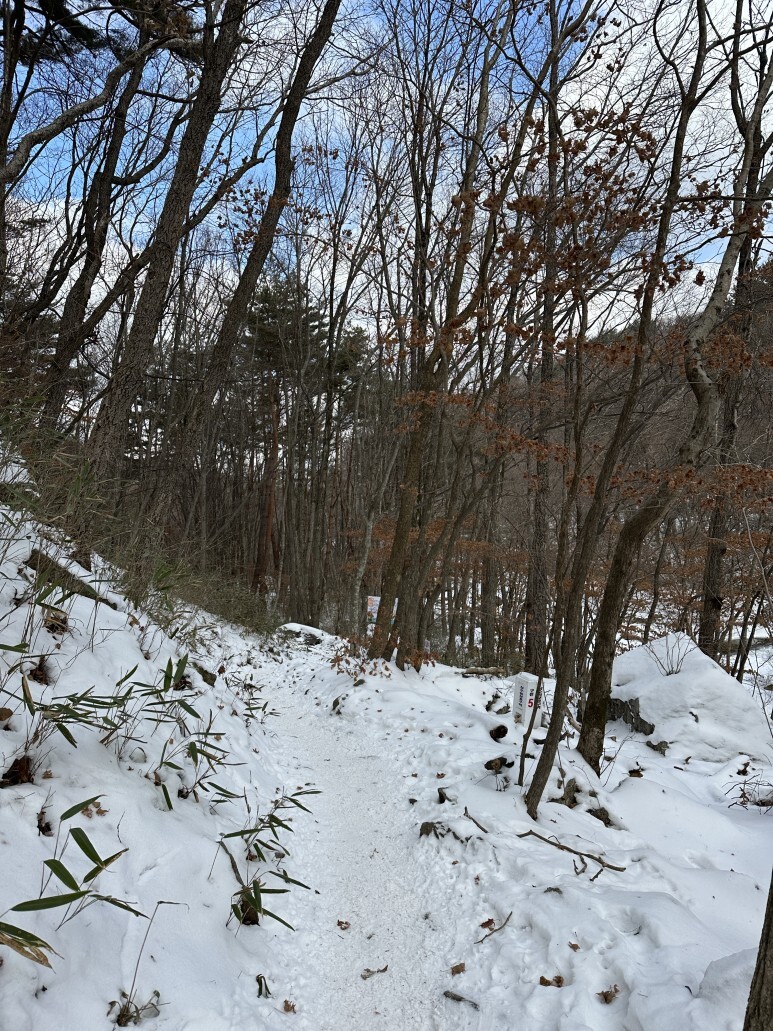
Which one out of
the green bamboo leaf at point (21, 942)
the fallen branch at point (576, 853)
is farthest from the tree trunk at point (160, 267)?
the fallen branch at point (576, 853)

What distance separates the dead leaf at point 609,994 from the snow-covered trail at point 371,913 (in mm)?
527

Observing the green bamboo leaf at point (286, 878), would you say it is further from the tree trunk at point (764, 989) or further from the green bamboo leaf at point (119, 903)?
the tree trunk at point (764, 989)

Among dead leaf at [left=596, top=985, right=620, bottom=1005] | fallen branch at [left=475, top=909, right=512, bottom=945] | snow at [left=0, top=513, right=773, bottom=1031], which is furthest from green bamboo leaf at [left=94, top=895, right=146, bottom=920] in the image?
dead leaf at [left=596, top=985, right=620, bottom=1005]

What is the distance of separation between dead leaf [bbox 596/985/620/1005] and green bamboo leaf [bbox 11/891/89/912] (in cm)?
201

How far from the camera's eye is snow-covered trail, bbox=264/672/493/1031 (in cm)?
240

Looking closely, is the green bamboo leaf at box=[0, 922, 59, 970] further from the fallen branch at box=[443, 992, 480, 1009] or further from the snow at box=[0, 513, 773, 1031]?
the fallen branch at box=[443, 992, 480, 1009]

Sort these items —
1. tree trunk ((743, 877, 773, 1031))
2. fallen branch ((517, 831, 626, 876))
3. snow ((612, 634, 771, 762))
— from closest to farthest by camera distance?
tree trunk ((743, 877, 773, 1031)) < fallen branch ((517, 831, 626, 876)) < snow ((612, 634, 771, 762))

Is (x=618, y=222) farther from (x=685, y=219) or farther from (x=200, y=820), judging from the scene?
(x=200, y=820)

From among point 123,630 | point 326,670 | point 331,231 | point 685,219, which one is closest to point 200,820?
point 123,630

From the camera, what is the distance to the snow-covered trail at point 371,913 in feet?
7.88

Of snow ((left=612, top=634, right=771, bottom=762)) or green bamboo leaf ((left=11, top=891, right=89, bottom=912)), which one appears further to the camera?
snow ((left=612, top=634, right=771, bottom=762))

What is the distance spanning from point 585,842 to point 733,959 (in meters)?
1.62

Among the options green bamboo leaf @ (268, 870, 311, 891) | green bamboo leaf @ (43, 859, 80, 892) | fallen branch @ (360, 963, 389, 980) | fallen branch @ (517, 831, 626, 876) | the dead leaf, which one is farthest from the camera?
fallen branch @ (517, 831, 626, 876)

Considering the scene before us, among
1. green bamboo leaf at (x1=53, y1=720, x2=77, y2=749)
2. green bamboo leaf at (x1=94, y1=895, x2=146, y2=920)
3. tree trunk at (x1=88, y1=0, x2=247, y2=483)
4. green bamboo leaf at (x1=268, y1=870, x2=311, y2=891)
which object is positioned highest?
tree trunk at (x1=88, y1=0, x2=247, y2=483)
